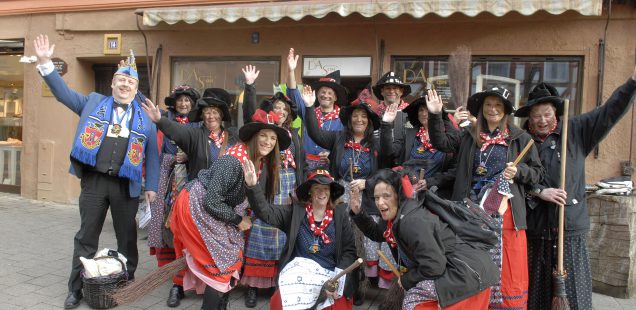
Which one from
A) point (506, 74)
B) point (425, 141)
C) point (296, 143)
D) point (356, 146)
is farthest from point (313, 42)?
point (425, 141)

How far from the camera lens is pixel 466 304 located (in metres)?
2.96

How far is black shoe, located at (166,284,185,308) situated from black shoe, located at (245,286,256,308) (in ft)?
1.90

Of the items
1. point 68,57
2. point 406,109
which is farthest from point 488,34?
point 68,57

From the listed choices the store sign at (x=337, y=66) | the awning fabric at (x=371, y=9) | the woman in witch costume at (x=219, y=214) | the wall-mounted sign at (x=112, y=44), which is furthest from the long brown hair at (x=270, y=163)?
the wall-mounted sign at (x=112, y=44)

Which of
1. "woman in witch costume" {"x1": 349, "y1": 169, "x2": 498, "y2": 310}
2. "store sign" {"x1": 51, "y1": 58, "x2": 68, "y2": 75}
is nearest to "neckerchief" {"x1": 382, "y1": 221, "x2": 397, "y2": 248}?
"woman in witch costume" {"x1": 349, "y1": 169, "x2": 498, "y2": 310}

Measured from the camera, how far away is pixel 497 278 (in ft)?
10.0

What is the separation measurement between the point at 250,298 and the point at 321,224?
3.41 ft

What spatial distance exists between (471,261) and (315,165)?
220 cm

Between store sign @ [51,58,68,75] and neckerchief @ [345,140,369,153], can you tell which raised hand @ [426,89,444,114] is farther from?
store sign @ [51,58,68,75]

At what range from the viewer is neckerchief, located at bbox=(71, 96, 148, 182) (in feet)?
13.4

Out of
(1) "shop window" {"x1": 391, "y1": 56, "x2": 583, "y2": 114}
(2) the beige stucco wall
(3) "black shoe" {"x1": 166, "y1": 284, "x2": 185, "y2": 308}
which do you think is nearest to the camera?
(3) "black shoe" {"x1": 166, "y1": 284, "x2": 185, "y2": 308}

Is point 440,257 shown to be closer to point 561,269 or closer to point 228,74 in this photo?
point 561,269

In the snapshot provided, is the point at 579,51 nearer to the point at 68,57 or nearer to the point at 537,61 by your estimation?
the point at 537,61

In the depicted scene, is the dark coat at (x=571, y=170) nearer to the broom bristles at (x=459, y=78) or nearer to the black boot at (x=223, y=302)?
the broom bristles at (x=459, y=78)
